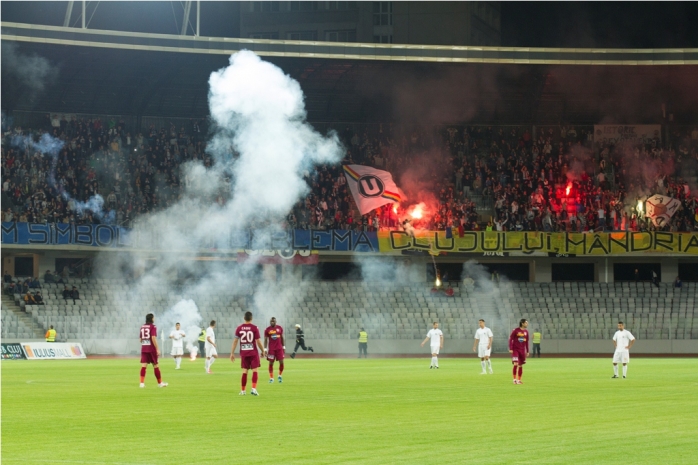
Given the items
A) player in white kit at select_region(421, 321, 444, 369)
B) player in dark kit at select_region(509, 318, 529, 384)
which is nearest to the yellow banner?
player in white kit at select_region(421, 321, 444, 369)

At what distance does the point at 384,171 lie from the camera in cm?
5925

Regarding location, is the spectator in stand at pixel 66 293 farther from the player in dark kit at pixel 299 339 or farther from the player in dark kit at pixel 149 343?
the player in dark kit at pixel 149 343

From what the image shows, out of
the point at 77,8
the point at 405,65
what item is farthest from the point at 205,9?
the point at 405,65

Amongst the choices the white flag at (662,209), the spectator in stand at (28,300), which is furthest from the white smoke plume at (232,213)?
the white flag at (662,209)

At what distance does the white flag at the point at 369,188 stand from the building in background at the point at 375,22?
30.0m

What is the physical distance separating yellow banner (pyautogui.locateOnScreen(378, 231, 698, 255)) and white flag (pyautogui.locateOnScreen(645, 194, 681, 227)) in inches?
53.5

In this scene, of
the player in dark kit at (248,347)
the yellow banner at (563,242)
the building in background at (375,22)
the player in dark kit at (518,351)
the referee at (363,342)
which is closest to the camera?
the player in dark kit at (248,347)

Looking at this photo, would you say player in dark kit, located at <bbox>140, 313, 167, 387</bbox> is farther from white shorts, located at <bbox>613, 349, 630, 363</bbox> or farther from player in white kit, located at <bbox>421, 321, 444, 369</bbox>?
player in white kit, located at <bbox>421, 321, 444, 369</bbox>

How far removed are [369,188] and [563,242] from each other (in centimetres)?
1132

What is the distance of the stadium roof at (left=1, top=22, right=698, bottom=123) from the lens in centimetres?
5194

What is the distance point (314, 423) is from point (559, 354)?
135ft

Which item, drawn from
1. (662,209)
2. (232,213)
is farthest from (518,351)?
(662,209)

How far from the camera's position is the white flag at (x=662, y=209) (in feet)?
193

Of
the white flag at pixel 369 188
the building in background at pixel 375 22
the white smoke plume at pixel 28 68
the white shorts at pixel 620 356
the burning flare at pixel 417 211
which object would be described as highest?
the building in background at pixel 375 22
